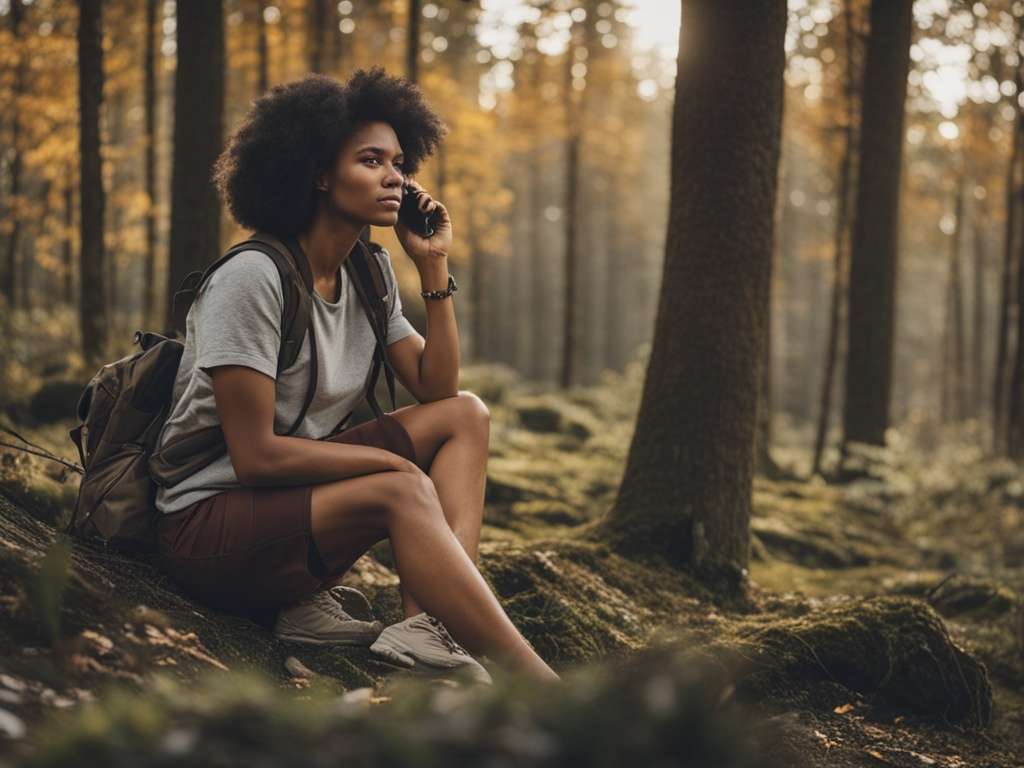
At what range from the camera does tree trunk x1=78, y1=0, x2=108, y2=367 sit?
9031 millimetres

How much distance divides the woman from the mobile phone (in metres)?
0.15

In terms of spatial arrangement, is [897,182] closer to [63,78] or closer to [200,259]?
[200,259]

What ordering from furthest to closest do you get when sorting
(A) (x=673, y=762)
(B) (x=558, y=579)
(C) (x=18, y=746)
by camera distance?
(B) (x=558, y=579) → (C) (x=18, y=746) → (A) (x=673, y=762)

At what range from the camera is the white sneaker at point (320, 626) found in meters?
3.54

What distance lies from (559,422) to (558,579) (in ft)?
28.5

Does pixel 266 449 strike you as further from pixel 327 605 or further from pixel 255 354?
pixel 327 605

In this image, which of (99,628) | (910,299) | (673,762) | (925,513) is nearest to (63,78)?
(925,513)

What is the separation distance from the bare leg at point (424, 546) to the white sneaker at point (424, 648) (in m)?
0.09

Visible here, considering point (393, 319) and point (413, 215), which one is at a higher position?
point (413, 215)

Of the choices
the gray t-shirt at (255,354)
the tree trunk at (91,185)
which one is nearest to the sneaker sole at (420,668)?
the gray t-shirt at (255,354)

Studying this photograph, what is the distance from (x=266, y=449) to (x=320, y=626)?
0.75 metres

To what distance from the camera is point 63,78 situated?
1475 cm

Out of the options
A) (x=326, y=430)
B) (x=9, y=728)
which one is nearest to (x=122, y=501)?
(x=326, y=430)

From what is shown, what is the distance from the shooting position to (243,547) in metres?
3.26
